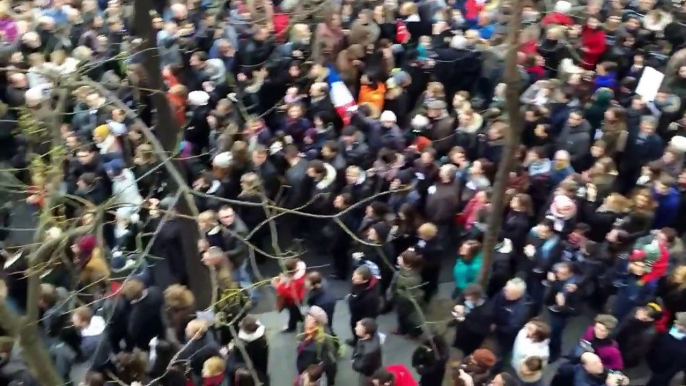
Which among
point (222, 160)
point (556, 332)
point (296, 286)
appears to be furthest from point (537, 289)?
point (222, 160)

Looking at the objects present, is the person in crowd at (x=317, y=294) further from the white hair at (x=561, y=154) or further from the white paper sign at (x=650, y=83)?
the white paper sign at (x=650, y=83)

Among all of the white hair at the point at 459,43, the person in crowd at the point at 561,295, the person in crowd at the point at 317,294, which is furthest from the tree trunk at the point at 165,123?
the white hair at the point at 459,43

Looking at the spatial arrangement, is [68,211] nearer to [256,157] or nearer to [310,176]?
[256,157]

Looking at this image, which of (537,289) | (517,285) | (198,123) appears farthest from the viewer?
(198,123)

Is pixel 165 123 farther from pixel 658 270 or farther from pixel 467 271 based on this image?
pixel 658 270

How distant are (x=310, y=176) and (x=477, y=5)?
476 centimetres

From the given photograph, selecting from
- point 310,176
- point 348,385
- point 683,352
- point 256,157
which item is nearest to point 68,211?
point 256,157

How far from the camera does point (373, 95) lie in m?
9.52

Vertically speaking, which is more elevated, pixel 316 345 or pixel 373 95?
pixel 316 345

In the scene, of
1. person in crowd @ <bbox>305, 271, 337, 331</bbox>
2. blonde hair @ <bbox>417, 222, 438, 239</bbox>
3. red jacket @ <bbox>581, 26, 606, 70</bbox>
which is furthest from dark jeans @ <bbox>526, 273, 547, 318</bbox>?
red jacket @ <bbox>581, 26, 606, 70</bbox>

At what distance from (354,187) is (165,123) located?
243 centimetres

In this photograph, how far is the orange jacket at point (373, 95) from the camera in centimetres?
951

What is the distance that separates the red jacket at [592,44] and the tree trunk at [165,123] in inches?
236

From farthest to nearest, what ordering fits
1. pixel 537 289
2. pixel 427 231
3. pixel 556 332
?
1. pixel 427 231
2. pixel 537 289
3. pixel 556 332
